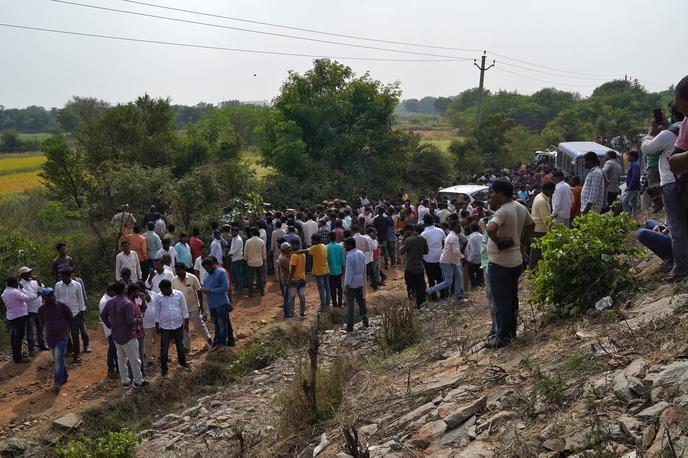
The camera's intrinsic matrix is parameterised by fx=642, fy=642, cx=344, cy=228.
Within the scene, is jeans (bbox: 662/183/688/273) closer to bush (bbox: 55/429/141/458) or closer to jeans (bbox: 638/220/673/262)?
jeans (bbox: 638/220/673/262)

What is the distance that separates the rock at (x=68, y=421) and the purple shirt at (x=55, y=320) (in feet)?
4.24

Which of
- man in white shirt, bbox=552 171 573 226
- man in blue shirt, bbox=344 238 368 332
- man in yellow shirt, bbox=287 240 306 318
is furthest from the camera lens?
man in yellow shirt, bbox=287 240 306 318

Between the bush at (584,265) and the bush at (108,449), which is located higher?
the bush at (584,265)

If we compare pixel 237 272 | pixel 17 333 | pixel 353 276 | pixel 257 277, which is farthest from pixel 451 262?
pixel 17 333

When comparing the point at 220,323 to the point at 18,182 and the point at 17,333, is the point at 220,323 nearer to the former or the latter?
the point at 17,333

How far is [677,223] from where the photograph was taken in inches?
242

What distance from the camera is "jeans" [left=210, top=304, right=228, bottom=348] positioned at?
1033 centimetres

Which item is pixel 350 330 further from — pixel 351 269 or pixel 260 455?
pixel 260 455

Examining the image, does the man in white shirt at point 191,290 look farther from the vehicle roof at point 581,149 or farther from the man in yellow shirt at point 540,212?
the vehicle roof at point 581,149

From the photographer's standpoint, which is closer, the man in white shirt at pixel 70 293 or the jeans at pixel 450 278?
the man in white shirt at pixel 70 293

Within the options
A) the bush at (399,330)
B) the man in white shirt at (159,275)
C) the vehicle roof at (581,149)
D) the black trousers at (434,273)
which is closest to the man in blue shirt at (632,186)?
the black trousers at (434,273)

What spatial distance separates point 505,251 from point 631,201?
24.1ft

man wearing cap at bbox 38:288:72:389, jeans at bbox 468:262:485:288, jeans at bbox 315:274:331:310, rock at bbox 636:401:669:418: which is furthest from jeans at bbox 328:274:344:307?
rock at bbox 636:401:669:418

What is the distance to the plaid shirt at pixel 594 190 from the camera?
9203mm
